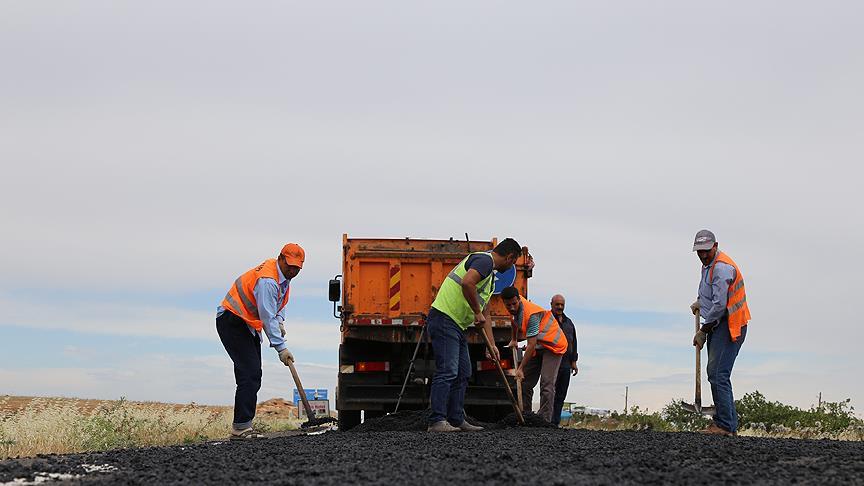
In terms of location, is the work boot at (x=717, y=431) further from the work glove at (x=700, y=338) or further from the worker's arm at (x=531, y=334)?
the worker's arm at (x=531, y=334)

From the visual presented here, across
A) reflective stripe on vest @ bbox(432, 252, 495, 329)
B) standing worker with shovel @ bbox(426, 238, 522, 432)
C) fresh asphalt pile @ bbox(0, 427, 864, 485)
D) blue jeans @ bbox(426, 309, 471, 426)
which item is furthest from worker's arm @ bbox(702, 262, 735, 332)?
blue jeans @ bbox(426, 309, 471, 426)

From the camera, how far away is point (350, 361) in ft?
42.8

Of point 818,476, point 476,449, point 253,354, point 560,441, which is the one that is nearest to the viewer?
point 818,476

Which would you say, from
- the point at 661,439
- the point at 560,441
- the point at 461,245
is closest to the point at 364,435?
the point at 560,441

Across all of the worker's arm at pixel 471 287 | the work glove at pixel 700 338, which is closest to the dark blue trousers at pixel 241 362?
the worker's arm at pixel 471 287

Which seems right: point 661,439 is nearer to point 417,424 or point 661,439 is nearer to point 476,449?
point 476,449

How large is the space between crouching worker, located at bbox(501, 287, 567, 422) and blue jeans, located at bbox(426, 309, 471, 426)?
1.76 metres

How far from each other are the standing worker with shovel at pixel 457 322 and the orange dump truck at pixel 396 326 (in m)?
2.59

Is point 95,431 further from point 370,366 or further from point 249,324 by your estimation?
point 370,366

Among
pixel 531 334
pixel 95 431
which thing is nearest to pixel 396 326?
pixel 531 334

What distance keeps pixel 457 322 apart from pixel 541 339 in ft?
8.06

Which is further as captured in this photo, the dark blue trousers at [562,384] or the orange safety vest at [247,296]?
the dark blue trousers at [562,384]

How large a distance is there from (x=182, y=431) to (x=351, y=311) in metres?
2.63

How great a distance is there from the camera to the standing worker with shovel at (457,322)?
9.57m
